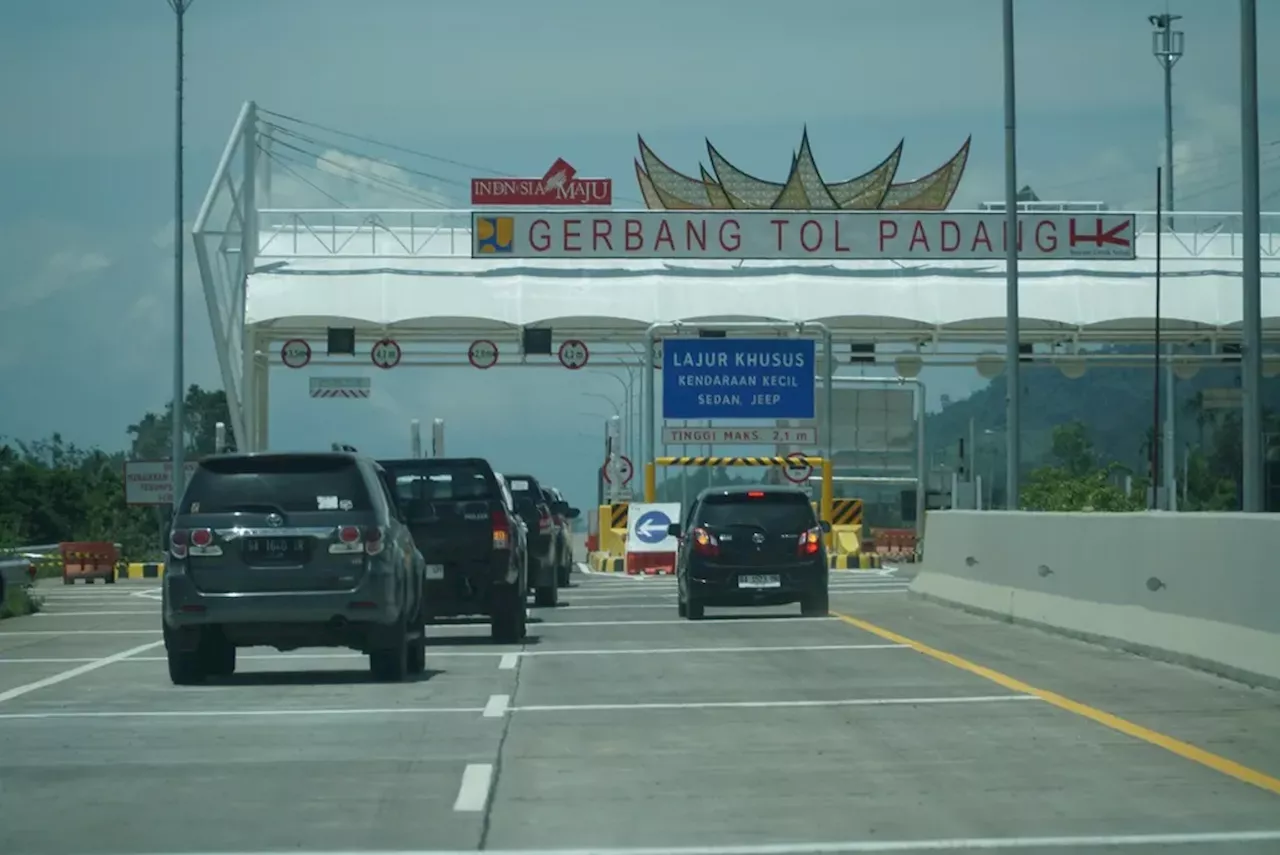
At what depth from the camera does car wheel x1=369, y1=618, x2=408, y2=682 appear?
16672 mm

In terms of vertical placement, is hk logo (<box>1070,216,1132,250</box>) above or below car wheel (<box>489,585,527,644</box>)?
above

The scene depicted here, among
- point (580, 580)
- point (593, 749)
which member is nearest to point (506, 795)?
point (593, 749)

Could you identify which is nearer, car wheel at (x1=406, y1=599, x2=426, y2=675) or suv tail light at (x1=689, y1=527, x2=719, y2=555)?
car wheel at (x1=406, y1=599, x2=426, y2=675)

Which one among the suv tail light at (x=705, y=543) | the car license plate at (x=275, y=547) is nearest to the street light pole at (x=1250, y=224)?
the suv tail light at (x=705, y=543)

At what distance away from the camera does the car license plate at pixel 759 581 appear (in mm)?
25594

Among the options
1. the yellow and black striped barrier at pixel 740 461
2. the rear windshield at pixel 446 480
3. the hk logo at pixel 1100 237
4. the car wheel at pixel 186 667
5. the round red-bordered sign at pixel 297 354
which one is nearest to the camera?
the car wheel at pixel 186 667

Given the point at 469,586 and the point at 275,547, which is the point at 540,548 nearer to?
the point at 469,586

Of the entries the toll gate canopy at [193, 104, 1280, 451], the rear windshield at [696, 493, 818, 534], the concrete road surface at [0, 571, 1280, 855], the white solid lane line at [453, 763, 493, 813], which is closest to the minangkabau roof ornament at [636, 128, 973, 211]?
the toll gate canopy at [193, 104, 1280, 451]

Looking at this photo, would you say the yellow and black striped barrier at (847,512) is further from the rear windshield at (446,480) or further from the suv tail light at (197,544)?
the suv tail light at (197,544)

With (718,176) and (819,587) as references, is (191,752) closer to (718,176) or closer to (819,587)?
(819,587)

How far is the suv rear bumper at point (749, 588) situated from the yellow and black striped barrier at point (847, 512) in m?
26.9

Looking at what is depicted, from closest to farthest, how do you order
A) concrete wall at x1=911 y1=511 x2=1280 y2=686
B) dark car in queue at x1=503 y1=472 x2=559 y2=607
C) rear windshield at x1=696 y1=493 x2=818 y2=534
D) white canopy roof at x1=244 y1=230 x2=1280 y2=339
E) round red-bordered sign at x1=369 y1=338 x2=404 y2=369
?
concrete wall at x1=911 y1=511 x2=1280 y2=686
rear windshield at x1=696 y1=493 x2=818 y2=534
dark car in queue at x1=503 y1=472 x2=559 y2=607
white canopy roof at x1=244 y1=230 x2=1280 y2=339
round red-bordered sign at x1=369 y1=338 x2=404 y2=369

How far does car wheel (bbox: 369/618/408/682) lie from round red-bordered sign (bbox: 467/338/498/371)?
108 ft

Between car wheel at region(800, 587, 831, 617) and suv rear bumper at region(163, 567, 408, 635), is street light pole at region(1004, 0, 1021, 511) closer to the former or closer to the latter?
car wheel at region(800, 587, 831, 617)
